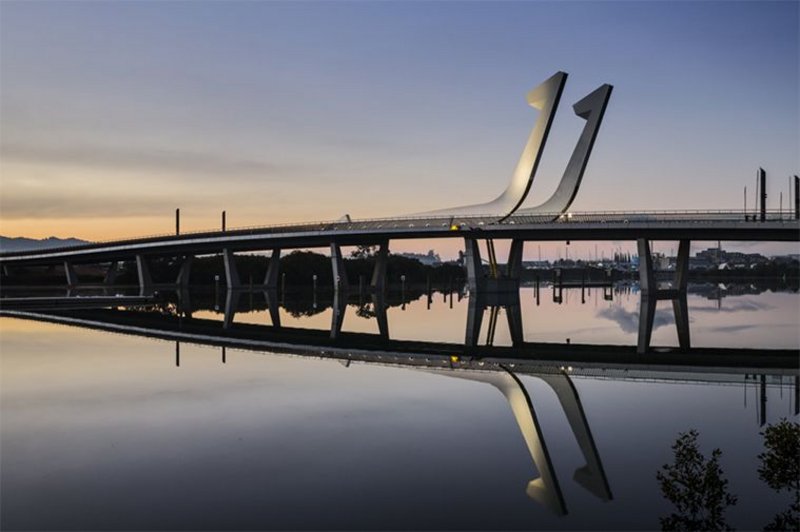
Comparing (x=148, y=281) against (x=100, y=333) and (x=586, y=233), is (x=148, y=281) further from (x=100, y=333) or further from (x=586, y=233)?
(x=100, y=333)

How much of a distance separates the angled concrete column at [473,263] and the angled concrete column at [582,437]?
44488 millimetres

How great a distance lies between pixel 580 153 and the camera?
179 ft

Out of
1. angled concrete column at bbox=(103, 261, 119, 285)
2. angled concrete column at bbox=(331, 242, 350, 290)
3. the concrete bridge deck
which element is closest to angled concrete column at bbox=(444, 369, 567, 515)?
the concrete bridge deck

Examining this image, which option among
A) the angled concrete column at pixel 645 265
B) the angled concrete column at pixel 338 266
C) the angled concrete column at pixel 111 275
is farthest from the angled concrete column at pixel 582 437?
the angled concrete column at pixel 111 275

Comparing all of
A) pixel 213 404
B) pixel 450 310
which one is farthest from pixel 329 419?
pixel 450 310

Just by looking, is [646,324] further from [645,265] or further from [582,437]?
[582,437]

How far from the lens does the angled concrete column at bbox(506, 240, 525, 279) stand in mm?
66125

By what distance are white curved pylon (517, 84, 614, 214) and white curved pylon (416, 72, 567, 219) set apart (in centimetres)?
157

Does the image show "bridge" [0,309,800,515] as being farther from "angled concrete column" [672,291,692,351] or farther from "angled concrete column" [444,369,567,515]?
"angled concrete column" [672,291,692,351]

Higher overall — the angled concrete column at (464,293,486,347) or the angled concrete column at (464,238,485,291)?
the angled concrete column at (464,238,485,291)

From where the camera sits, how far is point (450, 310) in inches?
1863

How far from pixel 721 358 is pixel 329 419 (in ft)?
48.4

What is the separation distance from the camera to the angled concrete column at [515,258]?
6612 cm

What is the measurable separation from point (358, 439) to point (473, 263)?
172 ft
